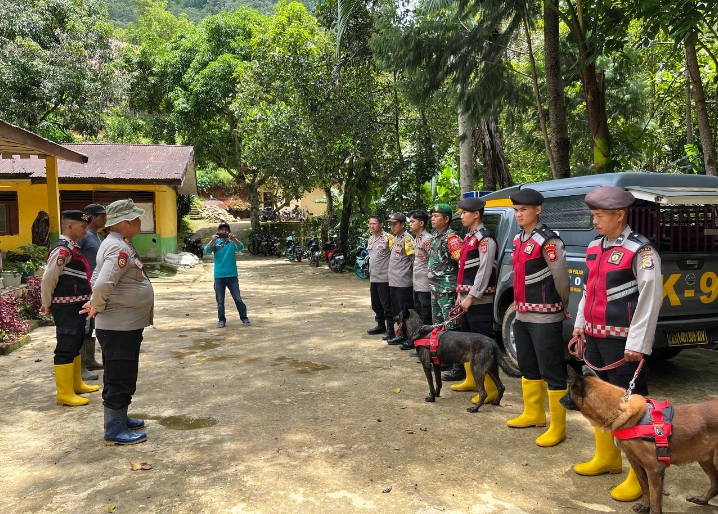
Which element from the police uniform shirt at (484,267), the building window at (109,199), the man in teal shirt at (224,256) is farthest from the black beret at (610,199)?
the building window at (109,199)

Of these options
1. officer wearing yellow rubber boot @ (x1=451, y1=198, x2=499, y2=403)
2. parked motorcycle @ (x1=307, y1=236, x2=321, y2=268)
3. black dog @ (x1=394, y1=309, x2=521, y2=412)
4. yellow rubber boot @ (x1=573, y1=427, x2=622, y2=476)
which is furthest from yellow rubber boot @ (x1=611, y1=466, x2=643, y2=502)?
parked motorcycle @ (x1=307, y1=236, x2=321, y2=268)

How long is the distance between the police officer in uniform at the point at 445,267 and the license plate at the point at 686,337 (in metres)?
1.92

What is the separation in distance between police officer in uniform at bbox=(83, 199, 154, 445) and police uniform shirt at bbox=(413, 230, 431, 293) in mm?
3417

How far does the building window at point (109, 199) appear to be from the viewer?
17688mm

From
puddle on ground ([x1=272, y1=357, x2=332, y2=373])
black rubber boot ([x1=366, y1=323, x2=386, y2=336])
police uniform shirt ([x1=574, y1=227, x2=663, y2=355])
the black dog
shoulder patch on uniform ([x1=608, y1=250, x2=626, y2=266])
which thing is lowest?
puddle on ground ([x1=272, y1=357, x2=332, y2=373])

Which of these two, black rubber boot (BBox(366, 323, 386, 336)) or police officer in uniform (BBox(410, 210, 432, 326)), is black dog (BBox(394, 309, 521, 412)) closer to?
police officer in uniform (BBox(410, 210, 432, 326))

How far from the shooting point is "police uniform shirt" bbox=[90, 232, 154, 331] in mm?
3992

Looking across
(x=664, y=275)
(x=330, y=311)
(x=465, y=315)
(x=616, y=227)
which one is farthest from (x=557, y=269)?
(x=330, y=311)

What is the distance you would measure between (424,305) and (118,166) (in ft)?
46.4

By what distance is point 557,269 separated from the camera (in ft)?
13.0

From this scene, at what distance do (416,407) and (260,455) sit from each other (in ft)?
4.99

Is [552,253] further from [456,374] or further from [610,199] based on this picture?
[456,374]

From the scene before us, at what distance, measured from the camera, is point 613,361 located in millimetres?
3287

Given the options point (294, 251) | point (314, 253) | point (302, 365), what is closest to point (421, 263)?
point (302, 365)
